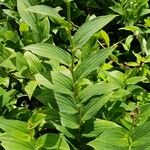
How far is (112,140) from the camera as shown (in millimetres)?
1590

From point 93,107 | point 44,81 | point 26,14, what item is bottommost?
point 93,107

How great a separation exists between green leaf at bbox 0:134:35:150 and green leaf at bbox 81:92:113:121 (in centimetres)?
24

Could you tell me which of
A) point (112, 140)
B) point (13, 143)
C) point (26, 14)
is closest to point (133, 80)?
point (112, 140)

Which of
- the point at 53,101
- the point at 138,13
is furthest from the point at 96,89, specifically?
the point at 138,13

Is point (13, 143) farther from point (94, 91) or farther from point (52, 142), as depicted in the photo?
point (94, 91)

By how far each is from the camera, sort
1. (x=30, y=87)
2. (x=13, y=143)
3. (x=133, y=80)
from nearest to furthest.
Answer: (x=13, y=143)
(x=30, y=87)
(x=133, y=80)

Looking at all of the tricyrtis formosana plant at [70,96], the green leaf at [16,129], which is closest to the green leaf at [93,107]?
the tricyrtis formosana plant at [70,96]

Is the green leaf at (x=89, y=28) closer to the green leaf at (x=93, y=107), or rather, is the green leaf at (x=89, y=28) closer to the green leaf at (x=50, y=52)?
the green leaf at (x=50, y=52)

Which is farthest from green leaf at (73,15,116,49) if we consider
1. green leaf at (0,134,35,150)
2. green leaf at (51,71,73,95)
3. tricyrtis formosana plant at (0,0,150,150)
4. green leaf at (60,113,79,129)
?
green leaf at (0,134,35,150)

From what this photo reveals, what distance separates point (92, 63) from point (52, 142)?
0.33m

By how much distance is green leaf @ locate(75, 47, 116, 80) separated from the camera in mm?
1602

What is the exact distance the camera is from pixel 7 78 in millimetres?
2016

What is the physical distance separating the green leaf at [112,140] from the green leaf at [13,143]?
0.74 ft

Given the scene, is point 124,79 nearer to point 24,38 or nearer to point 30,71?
point 30,71
